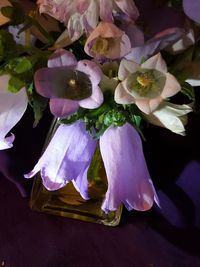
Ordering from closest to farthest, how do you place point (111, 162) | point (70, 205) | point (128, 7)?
point (128, 7), point (111, 162), point (70, 205)

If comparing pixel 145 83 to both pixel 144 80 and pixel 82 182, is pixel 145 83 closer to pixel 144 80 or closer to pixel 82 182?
pixel 144 80

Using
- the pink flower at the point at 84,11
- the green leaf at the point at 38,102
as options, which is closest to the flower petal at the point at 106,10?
the pink flower at the point at 84,11

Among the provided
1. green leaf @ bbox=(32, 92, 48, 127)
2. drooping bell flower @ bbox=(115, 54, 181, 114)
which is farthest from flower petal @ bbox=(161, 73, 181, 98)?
green leaf @ bbox=(32, 92, 48, 127)

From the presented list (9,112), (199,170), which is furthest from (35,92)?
(199,170)

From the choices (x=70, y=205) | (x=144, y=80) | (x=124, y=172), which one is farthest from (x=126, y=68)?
(x=70, y=205)

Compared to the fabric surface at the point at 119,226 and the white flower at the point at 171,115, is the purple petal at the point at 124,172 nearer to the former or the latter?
the white flower at the point at 171,115

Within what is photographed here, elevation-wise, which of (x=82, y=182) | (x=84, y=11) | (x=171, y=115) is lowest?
(x=82, y=182)

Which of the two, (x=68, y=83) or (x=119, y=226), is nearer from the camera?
(x=68, y=83)
